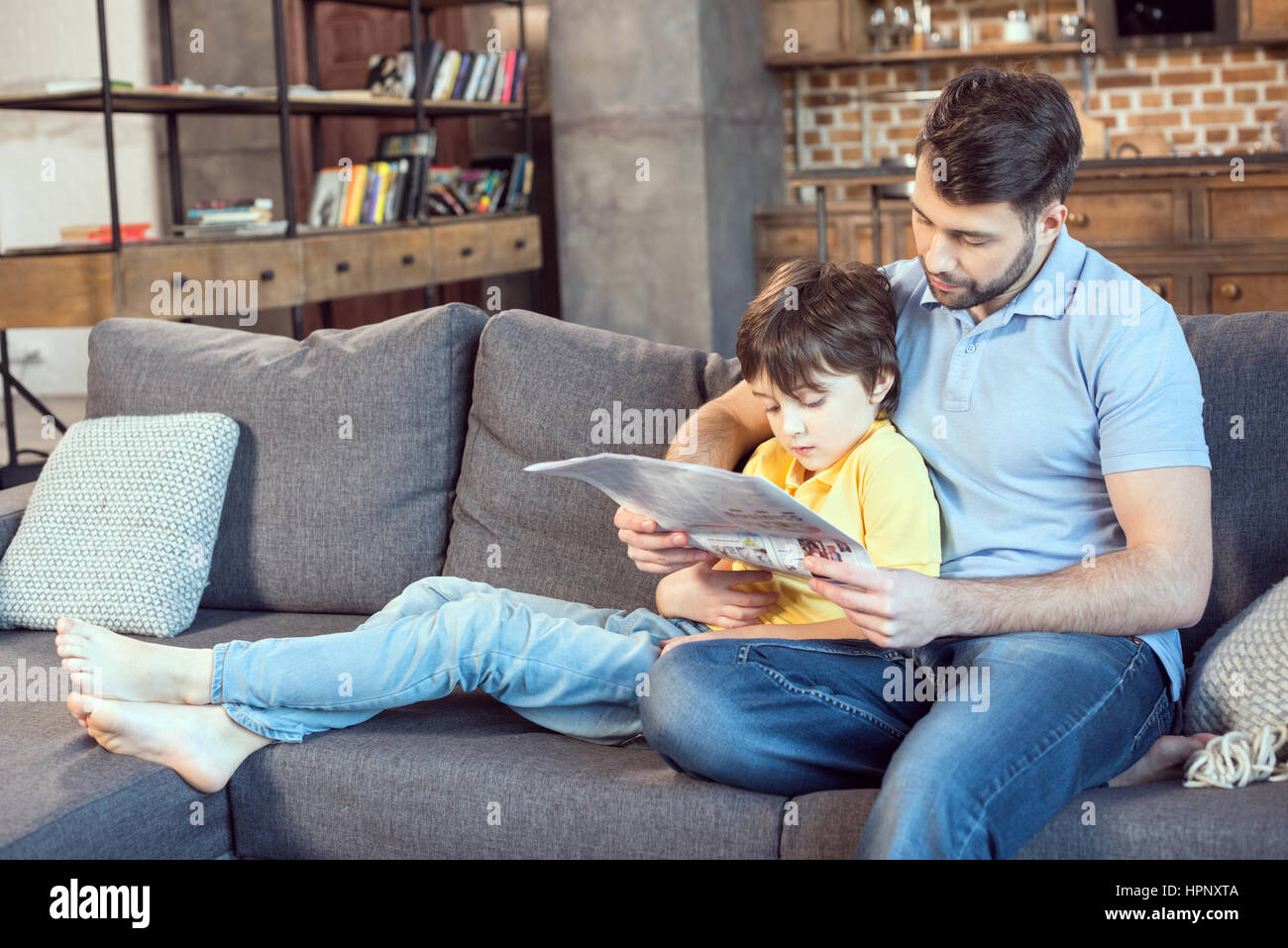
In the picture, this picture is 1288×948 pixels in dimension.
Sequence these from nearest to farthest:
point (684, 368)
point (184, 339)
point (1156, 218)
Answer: point (684, 368)
point (184, 339)
point (1156, 218)

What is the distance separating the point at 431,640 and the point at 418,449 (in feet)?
1.94

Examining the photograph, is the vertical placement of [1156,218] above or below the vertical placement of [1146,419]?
above

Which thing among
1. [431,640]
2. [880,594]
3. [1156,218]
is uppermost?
[1156,218]

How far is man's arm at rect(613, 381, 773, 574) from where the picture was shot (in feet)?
5.43

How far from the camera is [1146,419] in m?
1.49

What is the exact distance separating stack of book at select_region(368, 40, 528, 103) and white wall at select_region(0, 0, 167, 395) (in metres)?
1.93

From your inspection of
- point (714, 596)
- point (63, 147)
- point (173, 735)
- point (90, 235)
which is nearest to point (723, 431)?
point (714, 596)

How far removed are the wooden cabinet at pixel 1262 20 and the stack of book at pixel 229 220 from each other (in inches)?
155

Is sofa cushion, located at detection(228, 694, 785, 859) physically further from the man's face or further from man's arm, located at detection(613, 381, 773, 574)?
the man's face

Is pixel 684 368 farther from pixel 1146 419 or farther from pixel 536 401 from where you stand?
pixel 1146 419

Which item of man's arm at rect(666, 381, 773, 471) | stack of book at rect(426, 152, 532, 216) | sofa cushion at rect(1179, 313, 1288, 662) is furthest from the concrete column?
sofa cushion at rect(1179, 313, 1288, 662)

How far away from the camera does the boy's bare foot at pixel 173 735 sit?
163 cm

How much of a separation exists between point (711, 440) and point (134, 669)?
0.80m
